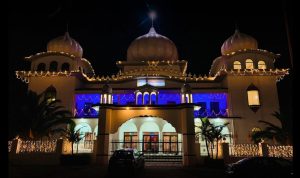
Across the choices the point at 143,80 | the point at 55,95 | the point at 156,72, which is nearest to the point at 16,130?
the point at 55,95

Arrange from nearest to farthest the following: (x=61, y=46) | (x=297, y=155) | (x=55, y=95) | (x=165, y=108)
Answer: (x=297, y=155)
(x=165, y=108)
(x=55, y=95)
(x=61, y=46)

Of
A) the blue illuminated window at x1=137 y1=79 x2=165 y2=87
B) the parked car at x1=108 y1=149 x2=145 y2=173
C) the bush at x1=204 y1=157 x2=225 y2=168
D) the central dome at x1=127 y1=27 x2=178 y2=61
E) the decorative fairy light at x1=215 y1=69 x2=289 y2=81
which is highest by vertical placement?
the central dome at x1=127 y1=27 x2=178 y2=61

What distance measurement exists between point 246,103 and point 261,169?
16717mm

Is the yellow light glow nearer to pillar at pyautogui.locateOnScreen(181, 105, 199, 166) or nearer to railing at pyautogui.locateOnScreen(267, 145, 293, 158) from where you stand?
railing at pyautogui.locateOnScreen(267, 145, 293, 158)

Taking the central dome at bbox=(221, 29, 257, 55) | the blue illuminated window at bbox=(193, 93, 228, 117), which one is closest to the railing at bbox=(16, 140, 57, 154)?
the blue illuminated window at bbox=(193, 93, 228, 117)

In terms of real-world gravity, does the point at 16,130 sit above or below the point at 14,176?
above

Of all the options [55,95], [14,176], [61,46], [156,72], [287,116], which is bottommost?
[14,176]

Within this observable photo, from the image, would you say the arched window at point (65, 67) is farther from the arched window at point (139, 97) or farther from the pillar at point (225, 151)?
the pillar at point (225, 151)

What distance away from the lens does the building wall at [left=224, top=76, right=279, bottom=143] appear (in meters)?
27.3

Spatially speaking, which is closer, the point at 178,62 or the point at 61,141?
the point at 61,141

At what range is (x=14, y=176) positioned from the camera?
13.6m

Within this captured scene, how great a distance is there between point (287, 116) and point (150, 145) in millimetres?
12233

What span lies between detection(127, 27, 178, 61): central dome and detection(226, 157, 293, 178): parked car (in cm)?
2246

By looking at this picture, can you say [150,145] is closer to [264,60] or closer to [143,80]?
[143,80]
